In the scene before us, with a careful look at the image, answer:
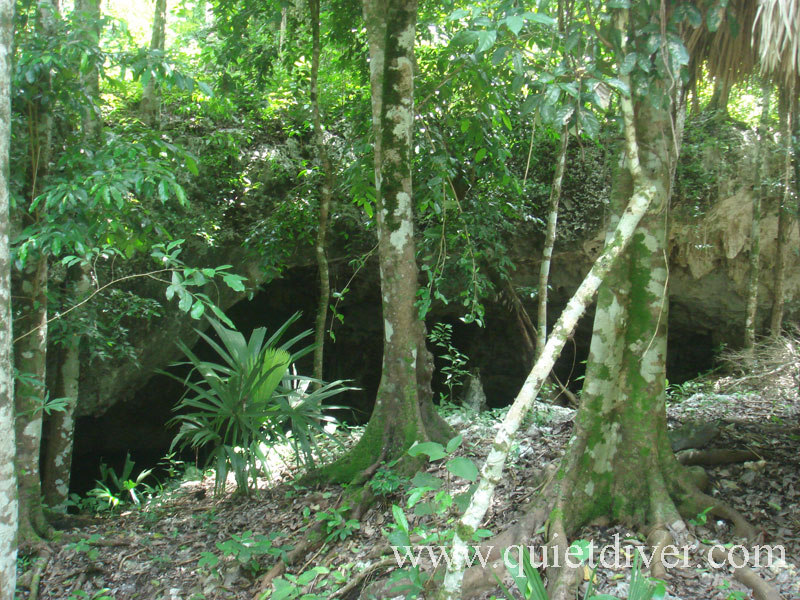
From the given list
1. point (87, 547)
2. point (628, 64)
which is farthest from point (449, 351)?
point (628, 64)

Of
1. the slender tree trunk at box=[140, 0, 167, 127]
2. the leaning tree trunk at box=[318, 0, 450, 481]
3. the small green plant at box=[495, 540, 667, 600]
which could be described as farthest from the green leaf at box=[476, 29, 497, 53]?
the slender tree trunk at box=[140, 0, 167, 127]

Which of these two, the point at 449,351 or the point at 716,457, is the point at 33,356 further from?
the point at 449,351

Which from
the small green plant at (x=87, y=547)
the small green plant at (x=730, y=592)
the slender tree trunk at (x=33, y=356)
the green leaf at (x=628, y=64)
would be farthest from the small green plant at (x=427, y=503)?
the slender tree trunk at (x=33, y=356)

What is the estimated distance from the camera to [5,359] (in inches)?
90.5

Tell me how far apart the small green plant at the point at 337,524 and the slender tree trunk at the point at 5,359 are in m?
1.59

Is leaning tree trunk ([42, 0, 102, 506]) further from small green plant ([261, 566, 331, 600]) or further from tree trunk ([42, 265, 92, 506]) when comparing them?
small green plant ([261, 566, 331, 600])

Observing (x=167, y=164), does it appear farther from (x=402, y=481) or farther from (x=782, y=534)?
(x=782, y=534)

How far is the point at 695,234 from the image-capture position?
740 cm

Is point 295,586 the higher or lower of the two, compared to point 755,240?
lower

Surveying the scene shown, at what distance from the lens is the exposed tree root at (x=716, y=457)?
11.0 feet

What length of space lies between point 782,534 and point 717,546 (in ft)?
1.31

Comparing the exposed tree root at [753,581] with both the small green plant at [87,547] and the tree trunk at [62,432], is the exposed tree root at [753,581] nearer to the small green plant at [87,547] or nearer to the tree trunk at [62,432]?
the small green plant at [87,547]

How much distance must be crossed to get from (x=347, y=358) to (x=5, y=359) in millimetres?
7336

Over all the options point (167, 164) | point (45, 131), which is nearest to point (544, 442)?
point (167, 164)
